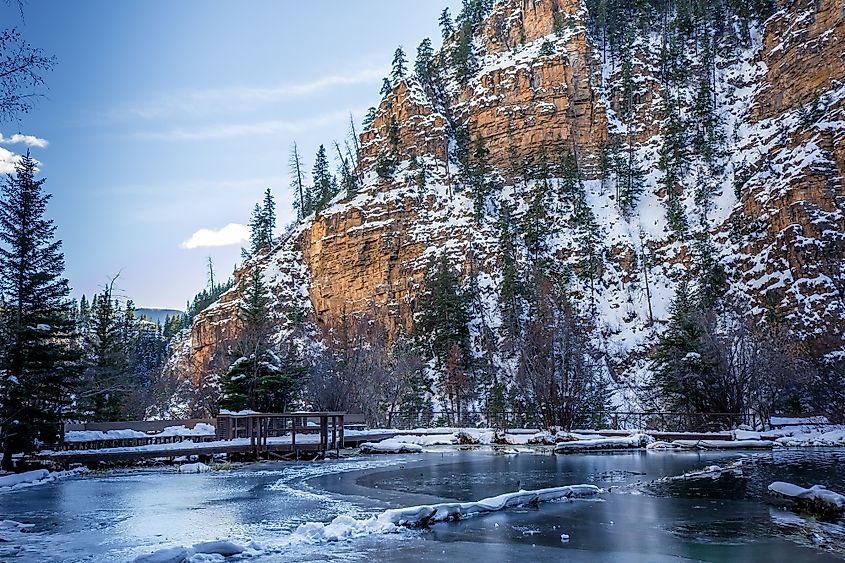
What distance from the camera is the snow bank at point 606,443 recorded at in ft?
84.5

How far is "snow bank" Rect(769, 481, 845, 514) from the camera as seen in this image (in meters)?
10.3

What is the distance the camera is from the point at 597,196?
6856 centimetres

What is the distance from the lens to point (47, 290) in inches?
779

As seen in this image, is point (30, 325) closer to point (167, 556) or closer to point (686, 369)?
point (167, 556)

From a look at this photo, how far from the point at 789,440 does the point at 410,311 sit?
41790mm

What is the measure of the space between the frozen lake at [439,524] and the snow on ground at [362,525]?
22 centimetres

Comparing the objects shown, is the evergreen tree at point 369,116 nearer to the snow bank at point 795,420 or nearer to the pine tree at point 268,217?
the pine tree at point 268,217

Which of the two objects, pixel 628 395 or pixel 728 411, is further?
pixel 628 395

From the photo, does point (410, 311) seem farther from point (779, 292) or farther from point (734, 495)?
point (734, 495)

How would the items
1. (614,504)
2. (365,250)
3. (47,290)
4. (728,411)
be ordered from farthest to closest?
(365,250) < (728,411) < (47,290) < (614,504)

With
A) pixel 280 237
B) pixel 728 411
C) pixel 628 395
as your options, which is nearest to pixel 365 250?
pixel 280 237

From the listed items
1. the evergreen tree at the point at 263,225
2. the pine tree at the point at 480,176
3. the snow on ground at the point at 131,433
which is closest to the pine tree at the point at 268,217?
the evergreen tree at the point at 263,225

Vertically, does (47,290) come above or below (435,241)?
below

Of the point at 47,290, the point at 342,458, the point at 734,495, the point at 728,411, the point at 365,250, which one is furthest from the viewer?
the point at 365,250
